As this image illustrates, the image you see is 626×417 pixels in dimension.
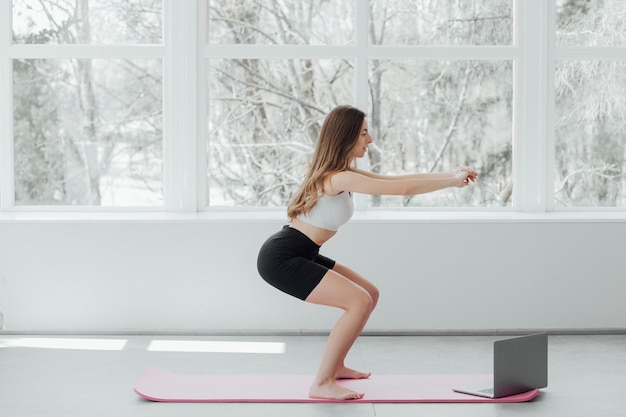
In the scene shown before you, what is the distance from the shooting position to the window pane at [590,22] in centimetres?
584

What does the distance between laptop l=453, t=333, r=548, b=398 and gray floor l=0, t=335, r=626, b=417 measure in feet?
0.28

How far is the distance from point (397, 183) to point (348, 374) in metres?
0.95

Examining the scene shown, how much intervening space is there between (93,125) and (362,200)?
5.68 ft

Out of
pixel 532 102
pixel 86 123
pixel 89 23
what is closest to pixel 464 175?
pixel 532 102

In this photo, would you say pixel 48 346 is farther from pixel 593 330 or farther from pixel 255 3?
pixel 593 330

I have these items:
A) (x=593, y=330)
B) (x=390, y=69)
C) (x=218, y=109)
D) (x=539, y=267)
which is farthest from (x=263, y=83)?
(x=593, y=330)

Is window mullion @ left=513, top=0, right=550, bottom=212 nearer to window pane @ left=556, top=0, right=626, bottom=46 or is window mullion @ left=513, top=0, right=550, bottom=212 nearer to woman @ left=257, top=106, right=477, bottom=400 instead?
window pane @ left=556, top=0, right=626, bottom=46

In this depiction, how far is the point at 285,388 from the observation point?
162 inches

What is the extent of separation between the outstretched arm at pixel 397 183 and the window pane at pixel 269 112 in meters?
1.86

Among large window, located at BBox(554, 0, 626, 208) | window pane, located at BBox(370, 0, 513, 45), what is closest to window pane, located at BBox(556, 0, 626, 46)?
large window, located at BBox(554, 0, 626, 208)

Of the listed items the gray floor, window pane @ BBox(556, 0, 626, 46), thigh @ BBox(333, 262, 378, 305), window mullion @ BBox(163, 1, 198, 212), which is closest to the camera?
the gray floor

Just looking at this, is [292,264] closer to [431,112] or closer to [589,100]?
[431,112]

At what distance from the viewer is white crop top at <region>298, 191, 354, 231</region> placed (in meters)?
4.02

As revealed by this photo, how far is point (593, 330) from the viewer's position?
548 cm
